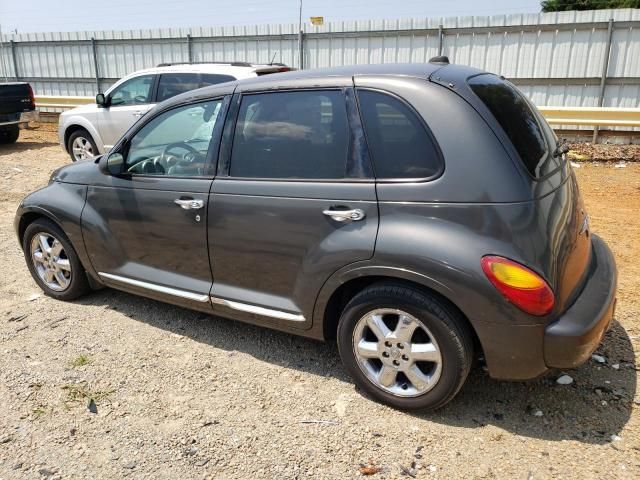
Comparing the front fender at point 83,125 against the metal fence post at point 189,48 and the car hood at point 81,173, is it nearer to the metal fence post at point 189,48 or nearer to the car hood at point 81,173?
the car hood at point 81,173

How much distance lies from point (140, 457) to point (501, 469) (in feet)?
5.76

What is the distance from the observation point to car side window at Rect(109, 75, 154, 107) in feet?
28.2

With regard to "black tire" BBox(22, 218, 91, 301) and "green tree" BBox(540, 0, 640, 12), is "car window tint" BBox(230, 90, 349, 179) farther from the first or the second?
"green tree" BBox(540, 0, 640, 12)

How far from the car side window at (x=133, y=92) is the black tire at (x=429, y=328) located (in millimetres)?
6767

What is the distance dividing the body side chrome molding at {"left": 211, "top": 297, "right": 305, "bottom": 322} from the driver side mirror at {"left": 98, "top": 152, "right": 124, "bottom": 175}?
1191 millimetres

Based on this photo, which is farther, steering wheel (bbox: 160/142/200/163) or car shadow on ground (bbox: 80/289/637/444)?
steering wheel (bbox: 160/142/200/163)

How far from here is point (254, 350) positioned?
12.3ft

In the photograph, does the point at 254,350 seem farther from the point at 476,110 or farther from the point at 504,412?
the point at 476,110

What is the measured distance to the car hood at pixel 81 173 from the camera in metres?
4.13

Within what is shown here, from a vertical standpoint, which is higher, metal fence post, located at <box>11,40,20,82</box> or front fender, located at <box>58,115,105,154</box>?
metal fence post, located at <box>11,40,20,82</box>

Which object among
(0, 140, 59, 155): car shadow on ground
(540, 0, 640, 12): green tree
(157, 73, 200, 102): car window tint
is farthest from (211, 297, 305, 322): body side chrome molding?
(540, 0, 640, 12): green tree

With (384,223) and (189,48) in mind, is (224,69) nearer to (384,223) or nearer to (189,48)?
(384,223)

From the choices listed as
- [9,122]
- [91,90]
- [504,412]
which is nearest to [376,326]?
[504,412]

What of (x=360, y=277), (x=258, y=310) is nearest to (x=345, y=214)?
(x=360, y=277)
